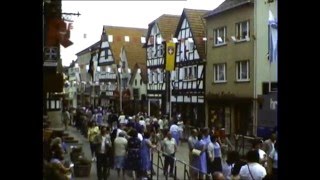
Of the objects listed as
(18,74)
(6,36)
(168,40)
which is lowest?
(18,74)

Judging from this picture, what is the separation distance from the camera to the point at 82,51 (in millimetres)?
3625

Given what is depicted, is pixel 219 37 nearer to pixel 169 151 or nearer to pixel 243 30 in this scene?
pixel 243 30

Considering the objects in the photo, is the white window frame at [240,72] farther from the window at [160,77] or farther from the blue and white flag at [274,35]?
the blue and white flag at [274,35]

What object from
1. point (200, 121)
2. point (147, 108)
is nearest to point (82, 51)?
point (147, 108)

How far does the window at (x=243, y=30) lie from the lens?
432 centimetres

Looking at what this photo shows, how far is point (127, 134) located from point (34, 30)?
4356mm

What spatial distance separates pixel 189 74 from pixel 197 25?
1.63 feet

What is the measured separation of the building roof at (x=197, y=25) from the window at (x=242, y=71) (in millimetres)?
431

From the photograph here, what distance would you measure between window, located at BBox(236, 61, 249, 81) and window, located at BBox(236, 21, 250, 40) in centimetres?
29

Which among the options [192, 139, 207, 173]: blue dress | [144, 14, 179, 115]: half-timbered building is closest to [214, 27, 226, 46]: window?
[144, 14, 179, 115]: half-timbered building
